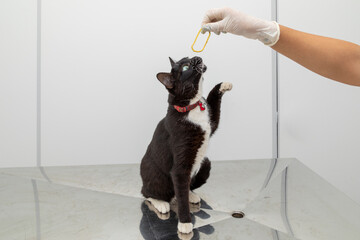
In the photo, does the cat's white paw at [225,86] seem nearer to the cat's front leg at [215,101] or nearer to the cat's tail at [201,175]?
the cat's front leg at [215,101]

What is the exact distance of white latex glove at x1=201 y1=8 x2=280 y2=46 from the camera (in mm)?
935

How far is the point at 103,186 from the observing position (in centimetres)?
134

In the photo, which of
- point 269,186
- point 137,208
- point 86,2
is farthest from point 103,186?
point 86,2

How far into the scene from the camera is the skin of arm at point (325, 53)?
0.87 m

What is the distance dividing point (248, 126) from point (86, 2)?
100 cm

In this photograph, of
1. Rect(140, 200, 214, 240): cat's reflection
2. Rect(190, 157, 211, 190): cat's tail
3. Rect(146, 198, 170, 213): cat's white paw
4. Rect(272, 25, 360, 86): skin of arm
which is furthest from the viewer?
Rect(190, 157, 211, 190): cat's tail

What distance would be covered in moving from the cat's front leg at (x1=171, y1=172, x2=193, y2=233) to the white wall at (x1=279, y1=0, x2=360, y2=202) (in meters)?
0.95

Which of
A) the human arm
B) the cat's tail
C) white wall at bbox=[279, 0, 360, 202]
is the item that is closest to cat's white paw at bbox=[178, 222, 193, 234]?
the cat's tail

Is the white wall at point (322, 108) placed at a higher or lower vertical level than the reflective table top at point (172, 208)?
higher

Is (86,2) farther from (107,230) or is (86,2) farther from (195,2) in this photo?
(107,230)

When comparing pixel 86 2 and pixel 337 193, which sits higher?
pixel 86 2

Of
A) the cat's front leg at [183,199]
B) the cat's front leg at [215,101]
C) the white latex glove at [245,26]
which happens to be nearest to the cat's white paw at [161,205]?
the cat's front leg at [183,199]

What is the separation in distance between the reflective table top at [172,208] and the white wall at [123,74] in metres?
0.24

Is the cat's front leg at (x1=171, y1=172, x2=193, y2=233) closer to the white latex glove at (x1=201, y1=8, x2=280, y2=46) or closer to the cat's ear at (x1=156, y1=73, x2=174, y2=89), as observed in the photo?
the cat's ear at (x1=156, y1=73, x2=174, y2=89)
